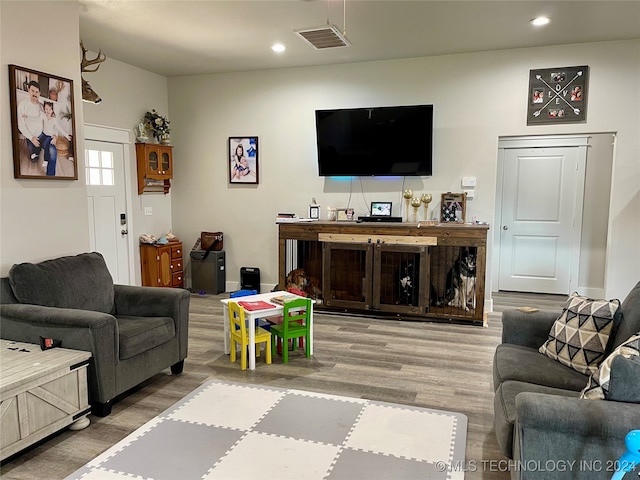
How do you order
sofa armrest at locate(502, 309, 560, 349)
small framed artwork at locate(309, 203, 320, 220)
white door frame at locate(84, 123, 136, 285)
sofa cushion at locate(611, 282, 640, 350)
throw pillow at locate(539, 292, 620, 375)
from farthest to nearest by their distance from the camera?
small framed artwork at locate(309, 203, 320, 220)
white door frame at locate(84, 123, 136, 285)
sofa armrest at locate(502, 309, 560, 349)
throw pillow at locate(539, 292, 620, 375)
sofa cushion at locate(611, 282, 640, 350)

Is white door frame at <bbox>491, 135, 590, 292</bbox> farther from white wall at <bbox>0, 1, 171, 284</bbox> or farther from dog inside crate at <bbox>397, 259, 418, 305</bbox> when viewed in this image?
white wall at <bbox>0, 1, 171, 284</bbox>

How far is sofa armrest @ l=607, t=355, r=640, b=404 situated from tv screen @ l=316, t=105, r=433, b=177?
3694 mm

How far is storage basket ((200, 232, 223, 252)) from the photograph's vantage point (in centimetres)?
619

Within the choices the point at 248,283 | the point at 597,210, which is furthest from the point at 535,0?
the point at 248,283

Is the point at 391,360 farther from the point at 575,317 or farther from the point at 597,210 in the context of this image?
the point at 597,210

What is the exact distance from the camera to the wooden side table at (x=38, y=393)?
2.24 metres

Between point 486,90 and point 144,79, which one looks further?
point 144,79

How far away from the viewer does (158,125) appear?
5.95 meters

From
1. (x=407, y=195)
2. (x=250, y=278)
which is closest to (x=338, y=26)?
(x=407, y=195)

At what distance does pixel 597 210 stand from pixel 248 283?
4689 millimetres

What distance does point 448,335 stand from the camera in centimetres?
443

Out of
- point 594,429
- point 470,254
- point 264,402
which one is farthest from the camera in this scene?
point 470,254

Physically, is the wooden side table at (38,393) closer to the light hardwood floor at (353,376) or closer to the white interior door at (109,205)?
the light hardwood floor at (353,376)


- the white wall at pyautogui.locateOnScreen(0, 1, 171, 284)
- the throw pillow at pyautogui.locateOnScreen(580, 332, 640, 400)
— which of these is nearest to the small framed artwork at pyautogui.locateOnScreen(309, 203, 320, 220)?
the white wall at pyautogui.locateOnScreen(0, 1, 171, 284)
